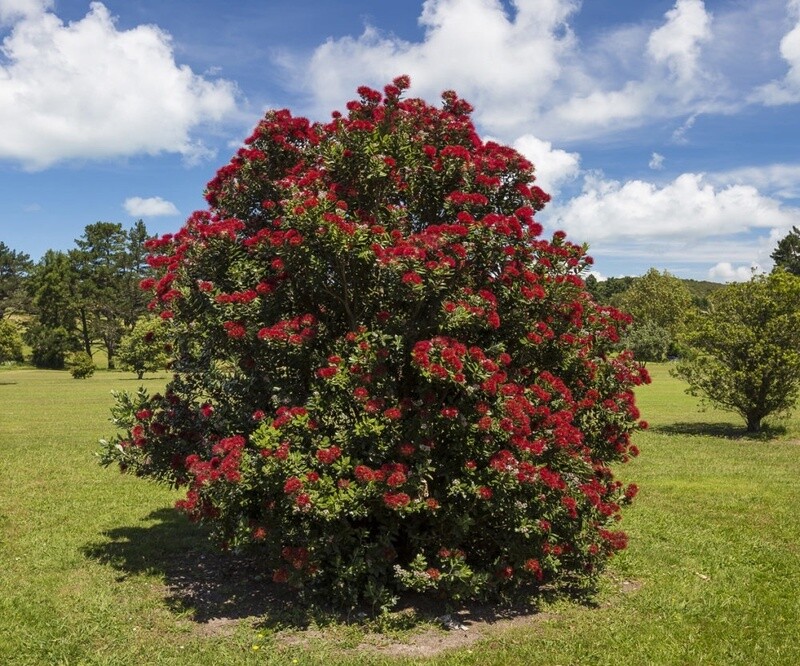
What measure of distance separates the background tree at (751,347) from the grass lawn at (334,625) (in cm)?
711

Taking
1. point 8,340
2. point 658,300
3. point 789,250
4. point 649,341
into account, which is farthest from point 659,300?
point 8,340

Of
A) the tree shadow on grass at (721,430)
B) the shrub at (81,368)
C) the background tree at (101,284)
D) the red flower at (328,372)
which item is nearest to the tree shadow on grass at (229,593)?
the red flower at (328,372)

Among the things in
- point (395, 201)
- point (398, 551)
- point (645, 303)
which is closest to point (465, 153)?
point (395, 201)

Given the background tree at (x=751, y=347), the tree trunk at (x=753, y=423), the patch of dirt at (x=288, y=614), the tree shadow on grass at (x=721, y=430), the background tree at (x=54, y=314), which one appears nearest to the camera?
the patch of dirt at (x=288, y=614)

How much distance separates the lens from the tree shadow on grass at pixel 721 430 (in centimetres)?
2062

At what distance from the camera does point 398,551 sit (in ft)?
24.1

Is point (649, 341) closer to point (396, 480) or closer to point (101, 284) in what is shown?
point (396, 480)

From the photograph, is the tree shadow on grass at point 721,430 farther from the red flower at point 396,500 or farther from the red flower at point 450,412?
the red flower at point 396,500

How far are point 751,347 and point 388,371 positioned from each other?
17447 millimetres

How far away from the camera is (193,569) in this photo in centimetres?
856

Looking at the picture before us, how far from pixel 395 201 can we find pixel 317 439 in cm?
297

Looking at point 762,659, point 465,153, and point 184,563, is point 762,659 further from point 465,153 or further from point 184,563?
point 184,563

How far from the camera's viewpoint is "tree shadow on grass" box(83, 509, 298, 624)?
7.24 m

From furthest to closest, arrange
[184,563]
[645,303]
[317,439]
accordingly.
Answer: [645,303]
[184,563]
[317,439]
